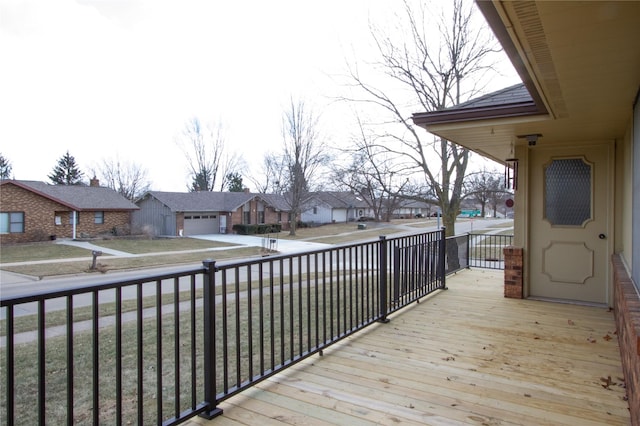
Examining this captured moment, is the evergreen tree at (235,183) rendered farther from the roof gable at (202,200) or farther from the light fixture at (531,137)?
the light fixture at (531,137)

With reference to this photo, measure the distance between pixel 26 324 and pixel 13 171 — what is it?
3933cm

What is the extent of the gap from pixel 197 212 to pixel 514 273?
27.2m

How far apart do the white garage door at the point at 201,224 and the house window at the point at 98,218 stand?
5.61m

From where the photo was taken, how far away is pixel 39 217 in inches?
862

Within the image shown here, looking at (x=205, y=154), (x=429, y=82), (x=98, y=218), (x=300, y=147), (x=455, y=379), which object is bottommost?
(x=455, y=379)

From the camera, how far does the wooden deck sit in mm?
2250

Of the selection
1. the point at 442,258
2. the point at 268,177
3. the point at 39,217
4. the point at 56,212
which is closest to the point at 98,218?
the point at 56,212

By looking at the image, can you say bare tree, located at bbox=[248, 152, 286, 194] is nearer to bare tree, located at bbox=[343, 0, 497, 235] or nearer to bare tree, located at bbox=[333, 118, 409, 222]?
bare tree, located at bbox=[333, 118, 409, 222]

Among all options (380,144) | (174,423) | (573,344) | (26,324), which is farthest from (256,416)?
(380,144)

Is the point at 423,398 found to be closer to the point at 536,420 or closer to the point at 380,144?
the point at 536,420

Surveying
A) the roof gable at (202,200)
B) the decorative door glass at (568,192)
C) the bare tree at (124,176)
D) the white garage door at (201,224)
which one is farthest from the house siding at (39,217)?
the decorative door glass at (568,192)

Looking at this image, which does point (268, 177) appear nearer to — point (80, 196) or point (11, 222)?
point (80, 196)

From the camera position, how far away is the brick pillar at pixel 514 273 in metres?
5.32

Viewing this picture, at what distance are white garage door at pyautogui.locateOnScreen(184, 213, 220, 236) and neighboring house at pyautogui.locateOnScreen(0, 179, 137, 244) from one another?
4027mm
